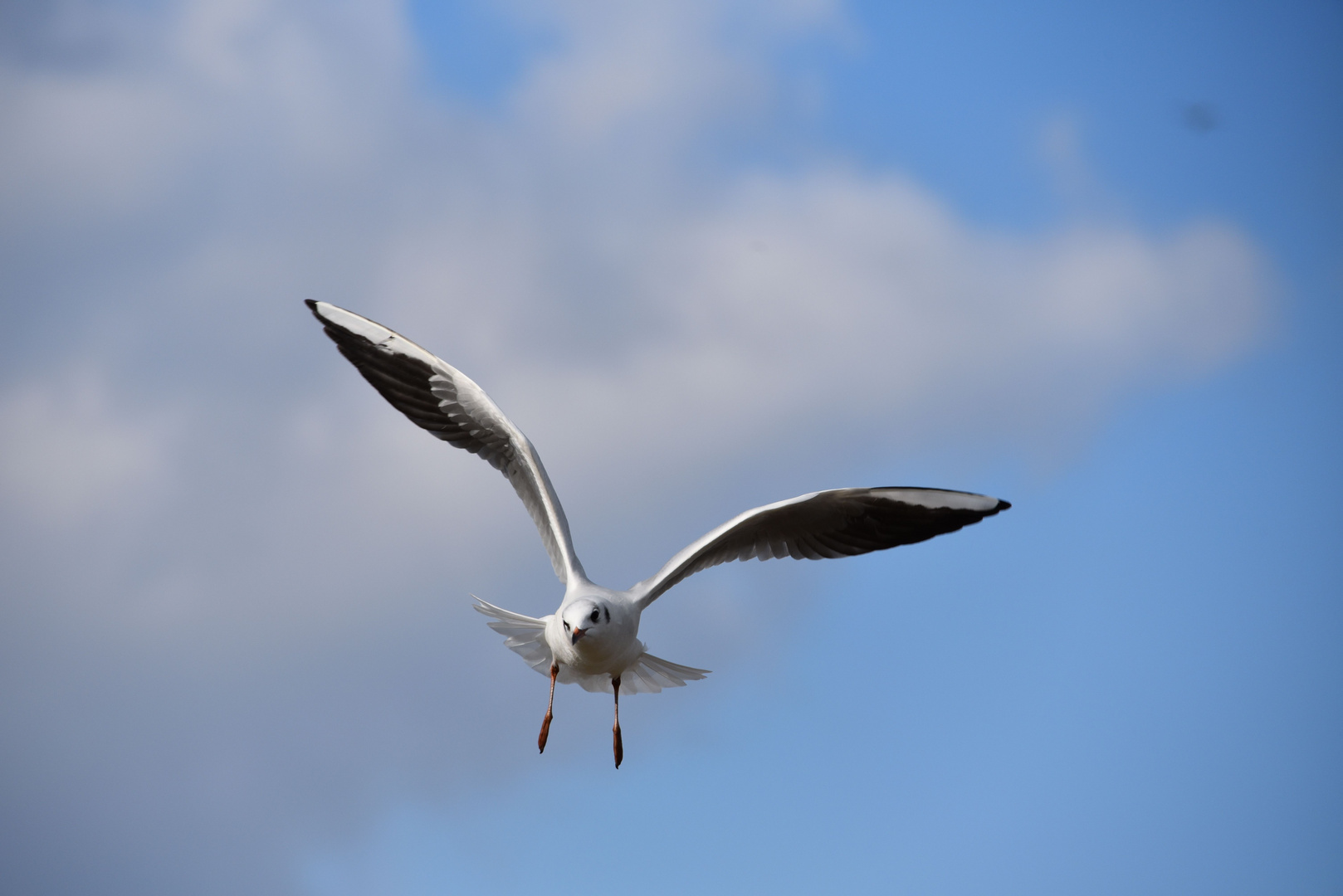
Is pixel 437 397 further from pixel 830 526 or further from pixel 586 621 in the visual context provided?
pixel 830 526

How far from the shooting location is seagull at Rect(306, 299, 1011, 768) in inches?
348

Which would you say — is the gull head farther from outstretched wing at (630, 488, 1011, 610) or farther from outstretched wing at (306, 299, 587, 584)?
outstretched wing at (306, 299, 587, 584)

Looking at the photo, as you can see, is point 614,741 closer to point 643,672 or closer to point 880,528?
point 643,672

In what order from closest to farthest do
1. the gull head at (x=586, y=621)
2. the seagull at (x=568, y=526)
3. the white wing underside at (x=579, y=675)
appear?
the gull head at (x=586, y=621)
the seagull at (x=568, y=526)
the white wing underside at (x=579, y=675)

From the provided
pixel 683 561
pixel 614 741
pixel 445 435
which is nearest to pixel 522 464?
pixel 445 435

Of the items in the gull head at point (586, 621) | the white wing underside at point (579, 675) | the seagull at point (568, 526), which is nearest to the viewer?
the gull head at point (586, 621)

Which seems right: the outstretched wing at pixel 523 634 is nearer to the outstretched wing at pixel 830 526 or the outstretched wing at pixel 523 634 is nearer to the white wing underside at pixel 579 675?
the white wing underside at pixel 579 675

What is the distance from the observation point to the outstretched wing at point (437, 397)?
989cm

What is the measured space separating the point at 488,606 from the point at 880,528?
2.97 meters

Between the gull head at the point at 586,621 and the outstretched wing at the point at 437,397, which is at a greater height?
the outstretched wing at the point at 437,397

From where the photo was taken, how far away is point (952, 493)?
9047 mm

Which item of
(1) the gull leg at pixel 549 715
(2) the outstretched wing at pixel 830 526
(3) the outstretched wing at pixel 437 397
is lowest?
(1) the gull leg at pixel 549 715

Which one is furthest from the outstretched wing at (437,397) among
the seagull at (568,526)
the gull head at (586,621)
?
the gull head at (586,621)

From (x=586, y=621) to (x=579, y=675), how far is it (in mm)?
1096
